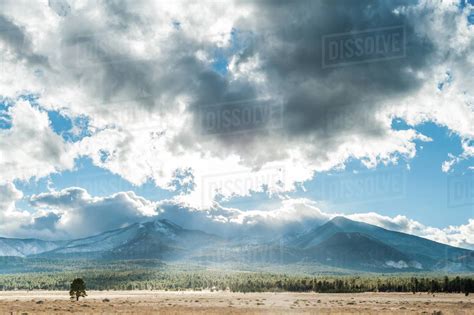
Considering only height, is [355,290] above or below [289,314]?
below

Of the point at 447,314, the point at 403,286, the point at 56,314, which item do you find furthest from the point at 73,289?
the point at 403,286

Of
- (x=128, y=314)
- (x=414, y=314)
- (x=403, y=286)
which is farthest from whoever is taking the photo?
(x=403, y=286)

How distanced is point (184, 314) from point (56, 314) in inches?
699

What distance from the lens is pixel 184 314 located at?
65875 millimetres

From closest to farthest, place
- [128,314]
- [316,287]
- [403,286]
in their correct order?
1. [128,314]
2. [403,286]
3. [316,287]

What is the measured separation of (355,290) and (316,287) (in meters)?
18.2

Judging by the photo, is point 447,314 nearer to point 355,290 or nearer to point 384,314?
point 384,314

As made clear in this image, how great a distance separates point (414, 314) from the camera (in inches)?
2835

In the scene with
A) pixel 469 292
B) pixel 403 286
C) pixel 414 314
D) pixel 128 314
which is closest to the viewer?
pixel 128 314

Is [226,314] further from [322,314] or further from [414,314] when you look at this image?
[414,314]

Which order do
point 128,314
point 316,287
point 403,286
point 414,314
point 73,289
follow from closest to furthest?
1. point 128,314
2. point 414,314
3. point 73,289
4. point 403,286
5. point 316,287

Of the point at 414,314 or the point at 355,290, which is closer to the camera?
the point at 414,314

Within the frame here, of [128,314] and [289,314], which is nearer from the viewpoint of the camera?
[289,314]

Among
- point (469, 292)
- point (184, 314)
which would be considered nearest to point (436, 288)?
point (469, 292)
